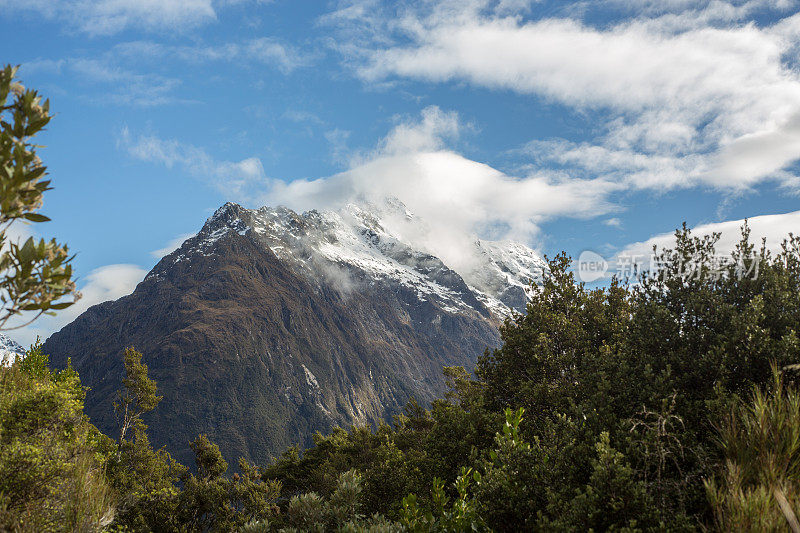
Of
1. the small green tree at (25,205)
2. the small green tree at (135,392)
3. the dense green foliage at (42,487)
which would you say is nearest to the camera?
the small green tree at (25,205)

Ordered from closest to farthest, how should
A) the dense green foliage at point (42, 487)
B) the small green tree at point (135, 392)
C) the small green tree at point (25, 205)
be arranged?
1. the small green tree at point (25, 205)
2. the dense green foliage at point (42, 487)
3. the small green tree at point (135, 392)

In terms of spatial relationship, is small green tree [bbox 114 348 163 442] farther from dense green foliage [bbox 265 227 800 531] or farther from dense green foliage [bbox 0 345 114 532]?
dense green foliage [bbox 0 345 114 532]

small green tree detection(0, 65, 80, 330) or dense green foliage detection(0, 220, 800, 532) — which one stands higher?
small green tree detection(0, 65, 80, 330)

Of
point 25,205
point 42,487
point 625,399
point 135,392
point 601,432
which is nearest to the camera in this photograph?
point 25,205

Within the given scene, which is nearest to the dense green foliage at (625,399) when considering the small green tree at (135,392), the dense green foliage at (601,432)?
the dense green foliage at (601,432)

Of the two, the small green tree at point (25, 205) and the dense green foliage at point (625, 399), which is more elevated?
the small green tree at point (25, 205)

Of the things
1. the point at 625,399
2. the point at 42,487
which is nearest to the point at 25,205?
the point at 42,487

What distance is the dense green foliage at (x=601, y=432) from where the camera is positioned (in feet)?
19.9

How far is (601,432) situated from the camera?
773 cm

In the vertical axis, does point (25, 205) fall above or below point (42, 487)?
above

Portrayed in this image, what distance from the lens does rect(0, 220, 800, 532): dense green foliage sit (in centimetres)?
607

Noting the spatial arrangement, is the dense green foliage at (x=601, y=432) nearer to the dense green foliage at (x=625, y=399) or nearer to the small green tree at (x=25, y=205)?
the dense green foliage at (x=625, y=399)

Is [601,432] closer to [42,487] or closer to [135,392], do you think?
[42,487]

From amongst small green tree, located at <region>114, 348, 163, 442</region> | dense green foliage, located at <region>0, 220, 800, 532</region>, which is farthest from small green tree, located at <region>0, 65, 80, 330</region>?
small green tree, located at <region>114, 348, 163, 442</region>
